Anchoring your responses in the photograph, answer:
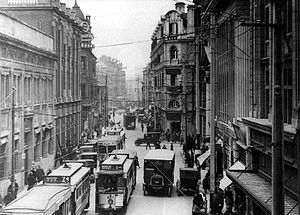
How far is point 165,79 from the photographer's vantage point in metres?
57.8

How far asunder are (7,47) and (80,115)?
2917 cm

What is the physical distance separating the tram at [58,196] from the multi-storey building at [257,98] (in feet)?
20.1

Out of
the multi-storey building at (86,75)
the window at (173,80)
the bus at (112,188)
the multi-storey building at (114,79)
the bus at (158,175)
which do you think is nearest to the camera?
the bus at (112,188)

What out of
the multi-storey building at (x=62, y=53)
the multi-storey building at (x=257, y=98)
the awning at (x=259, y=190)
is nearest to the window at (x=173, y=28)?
the multi-storey building at (x=62, y=53)

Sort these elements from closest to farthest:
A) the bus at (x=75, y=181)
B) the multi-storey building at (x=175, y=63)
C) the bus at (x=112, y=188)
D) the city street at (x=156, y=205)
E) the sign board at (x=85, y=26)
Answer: the bus at (x=75, y=181)
the bus at (x=112, y=188)
the city street at (x=156, y=205)
the multi-storey building at (x=175, y=63)
the sign board at (x=85, y=26)

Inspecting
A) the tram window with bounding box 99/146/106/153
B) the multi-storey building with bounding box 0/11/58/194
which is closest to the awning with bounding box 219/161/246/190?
the multi-storey building with bounding box 0/11/58/194

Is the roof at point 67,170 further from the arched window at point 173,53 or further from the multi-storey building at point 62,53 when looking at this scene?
the arched window at point 173,53

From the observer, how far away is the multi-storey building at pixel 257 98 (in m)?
11.6

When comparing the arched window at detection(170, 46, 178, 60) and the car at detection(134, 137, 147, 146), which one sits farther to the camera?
the arched window at detection(170, 46, 178, 60)

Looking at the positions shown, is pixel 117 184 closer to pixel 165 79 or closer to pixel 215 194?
pixel 215 194

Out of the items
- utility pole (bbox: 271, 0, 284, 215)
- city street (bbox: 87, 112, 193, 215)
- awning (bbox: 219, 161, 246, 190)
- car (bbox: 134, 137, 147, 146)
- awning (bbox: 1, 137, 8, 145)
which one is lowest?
city street (bbox: 87, 112, 193, 215)

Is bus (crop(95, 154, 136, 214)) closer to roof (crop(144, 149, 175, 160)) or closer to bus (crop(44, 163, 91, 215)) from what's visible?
bus (crop(44, 163, 91, 215))

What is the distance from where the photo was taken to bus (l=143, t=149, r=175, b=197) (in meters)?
24.2

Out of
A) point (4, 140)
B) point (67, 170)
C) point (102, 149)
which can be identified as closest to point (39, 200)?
point (67, 170)
